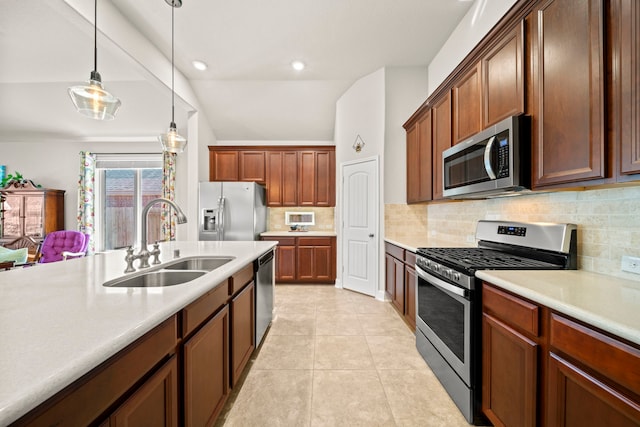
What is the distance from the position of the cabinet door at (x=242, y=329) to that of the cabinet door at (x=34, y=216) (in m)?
5.23

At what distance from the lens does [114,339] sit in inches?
26.9

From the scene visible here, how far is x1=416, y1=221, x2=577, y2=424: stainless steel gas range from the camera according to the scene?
60.3 inches

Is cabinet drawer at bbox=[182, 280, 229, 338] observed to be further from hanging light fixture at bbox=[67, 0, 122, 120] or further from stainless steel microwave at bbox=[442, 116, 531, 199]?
stainless steel microwave at bbox=[442, 116, 531, 199]

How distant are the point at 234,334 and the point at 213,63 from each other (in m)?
3.69

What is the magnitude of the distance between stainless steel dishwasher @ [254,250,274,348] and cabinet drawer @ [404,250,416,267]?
1.42m

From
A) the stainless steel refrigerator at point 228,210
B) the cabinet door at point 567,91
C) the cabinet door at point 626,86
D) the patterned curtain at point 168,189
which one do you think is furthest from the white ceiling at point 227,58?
the cabinet door at point 626,86

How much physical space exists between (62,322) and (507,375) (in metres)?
1.80

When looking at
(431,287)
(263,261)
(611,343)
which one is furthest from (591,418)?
(263,261)

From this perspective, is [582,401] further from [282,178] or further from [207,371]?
[282,178]

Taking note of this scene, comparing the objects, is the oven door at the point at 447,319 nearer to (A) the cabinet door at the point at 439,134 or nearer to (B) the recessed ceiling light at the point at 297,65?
(A) the cabinet door at the point at 439,134

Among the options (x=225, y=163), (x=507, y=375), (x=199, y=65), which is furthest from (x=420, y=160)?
(x=225, y=163)

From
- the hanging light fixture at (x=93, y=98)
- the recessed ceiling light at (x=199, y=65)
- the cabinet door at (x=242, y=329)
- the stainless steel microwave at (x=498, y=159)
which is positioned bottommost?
the cabinet door at (x=242, y=329)

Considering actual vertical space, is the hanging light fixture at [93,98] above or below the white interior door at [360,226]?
above

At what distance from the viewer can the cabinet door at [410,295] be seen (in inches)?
102
